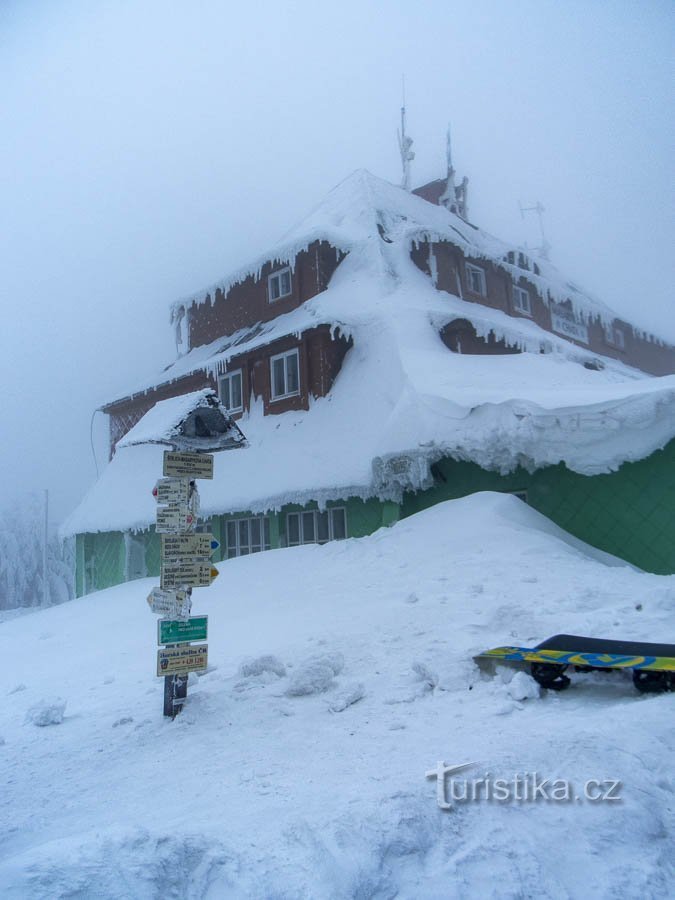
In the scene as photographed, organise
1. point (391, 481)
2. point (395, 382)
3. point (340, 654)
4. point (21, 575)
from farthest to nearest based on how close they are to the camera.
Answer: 1. point (21, 575)
2. point (395, 382)
3. point (391, 481)
4. point (340, 654)

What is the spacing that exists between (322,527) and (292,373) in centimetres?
414

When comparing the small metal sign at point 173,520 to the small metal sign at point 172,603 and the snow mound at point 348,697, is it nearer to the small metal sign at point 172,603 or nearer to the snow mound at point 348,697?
the small metal sign at point 172,603

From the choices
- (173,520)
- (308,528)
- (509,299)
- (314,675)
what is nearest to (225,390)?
(308,528)

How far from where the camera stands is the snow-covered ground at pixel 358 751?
309 centimetres

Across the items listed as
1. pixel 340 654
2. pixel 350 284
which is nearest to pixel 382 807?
pixel 340 654

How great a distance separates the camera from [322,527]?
15.1m

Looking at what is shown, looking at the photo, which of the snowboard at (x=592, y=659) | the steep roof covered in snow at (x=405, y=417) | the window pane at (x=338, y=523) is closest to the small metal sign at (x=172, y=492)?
the snowboard at (x=592, y=659)

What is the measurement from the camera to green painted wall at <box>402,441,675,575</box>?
10.2 m

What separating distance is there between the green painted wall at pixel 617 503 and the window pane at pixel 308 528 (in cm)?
449

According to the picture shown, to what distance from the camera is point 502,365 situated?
48.2ft

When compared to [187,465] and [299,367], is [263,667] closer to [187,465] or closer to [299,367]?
[187,465]

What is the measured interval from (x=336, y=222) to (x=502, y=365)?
7732 millimetres

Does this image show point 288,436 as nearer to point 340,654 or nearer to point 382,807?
point 340,654

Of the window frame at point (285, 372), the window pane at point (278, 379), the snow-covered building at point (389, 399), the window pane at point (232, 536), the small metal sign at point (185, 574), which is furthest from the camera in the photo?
the window pane at point (278, 379)
